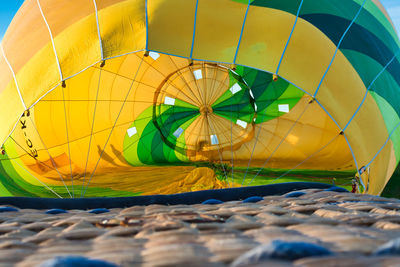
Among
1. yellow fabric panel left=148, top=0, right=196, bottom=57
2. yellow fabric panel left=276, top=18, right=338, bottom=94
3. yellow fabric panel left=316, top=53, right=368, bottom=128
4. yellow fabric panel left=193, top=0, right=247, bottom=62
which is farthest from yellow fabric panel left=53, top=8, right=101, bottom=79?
yellow fabric panel left=316, top=53, right=368, bottom=128

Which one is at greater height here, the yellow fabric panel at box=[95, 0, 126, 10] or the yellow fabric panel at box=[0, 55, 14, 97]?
the yellow fabric panel at box=[95, 0, 126, 10]

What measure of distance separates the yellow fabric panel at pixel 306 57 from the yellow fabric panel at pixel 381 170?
90cm

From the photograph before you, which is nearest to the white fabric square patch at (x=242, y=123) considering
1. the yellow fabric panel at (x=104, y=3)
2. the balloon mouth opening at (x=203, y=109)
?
the balloon mouth opening at (x=203, y=109)

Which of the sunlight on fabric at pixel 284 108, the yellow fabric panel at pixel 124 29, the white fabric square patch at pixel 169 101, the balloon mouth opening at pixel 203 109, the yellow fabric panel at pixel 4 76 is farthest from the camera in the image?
the white fabric square patch at pixel 169 101

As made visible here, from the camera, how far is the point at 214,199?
4.38 ft

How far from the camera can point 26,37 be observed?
3.01m

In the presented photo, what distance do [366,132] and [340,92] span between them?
1.37 ft

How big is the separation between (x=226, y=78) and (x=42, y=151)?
207 cm

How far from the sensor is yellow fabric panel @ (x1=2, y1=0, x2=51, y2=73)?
291 cm

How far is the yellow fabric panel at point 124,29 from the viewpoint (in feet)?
8.97

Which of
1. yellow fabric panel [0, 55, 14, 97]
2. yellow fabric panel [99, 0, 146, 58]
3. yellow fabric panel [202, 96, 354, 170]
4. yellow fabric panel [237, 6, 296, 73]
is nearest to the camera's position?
yellow fabric panel [99, 0, 146, 58]

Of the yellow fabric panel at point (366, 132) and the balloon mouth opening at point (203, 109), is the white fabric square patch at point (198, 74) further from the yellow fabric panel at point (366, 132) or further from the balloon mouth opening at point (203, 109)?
the yellow fabric panel at point (366, 132)

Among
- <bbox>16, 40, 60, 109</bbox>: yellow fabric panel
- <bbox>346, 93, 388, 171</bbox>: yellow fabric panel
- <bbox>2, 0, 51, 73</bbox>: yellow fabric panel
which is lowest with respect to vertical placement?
<bbox>346, 93, 388, 171</bbox>: yellow fabric panel

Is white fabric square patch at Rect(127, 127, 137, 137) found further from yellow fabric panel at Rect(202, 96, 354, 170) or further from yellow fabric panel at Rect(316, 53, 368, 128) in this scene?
yellow fabric panel at Rect(316, 53, 368, 128)
